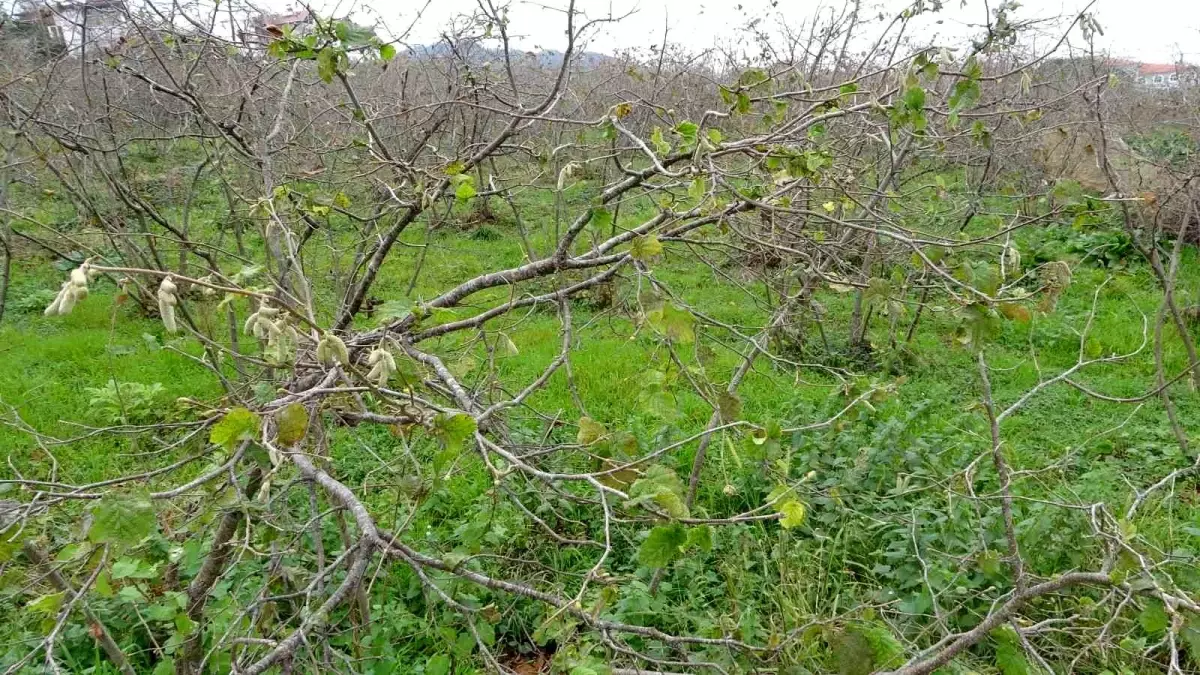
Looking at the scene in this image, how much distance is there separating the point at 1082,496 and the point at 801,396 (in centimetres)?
154

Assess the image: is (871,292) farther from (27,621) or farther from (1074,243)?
(1074,243)

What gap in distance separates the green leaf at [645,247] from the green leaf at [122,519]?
→ 0.89 meters

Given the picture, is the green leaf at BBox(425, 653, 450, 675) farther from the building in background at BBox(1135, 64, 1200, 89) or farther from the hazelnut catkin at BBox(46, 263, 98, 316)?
the building in background at BBox(1135, 64, 1200, 89)

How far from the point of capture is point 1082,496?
3.08 metres

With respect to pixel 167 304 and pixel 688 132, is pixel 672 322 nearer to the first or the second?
pixel 688 132

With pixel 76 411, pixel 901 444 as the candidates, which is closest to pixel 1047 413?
pixel 901 444

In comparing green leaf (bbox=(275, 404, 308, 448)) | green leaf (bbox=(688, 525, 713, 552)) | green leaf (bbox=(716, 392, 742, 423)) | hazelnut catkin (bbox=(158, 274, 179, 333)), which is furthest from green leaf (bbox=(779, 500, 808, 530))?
hazelnut catkin (bbox=(158, 274, 179, 333))

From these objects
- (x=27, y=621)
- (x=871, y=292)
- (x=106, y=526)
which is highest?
(x=871, y=292)

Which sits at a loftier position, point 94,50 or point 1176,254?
point 94,50

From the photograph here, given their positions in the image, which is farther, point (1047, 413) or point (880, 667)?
point (1047, 413)

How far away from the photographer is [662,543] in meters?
1.13

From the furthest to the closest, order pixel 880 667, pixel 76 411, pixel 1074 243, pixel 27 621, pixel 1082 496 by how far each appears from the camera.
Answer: pixel 1074 243, pixel 76 411, pixel 1082 496, pixel 27 621, pixel 880 667

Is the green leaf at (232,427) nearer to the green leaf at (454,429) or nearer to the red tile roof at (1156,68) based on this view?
the green leaf at (454,429)

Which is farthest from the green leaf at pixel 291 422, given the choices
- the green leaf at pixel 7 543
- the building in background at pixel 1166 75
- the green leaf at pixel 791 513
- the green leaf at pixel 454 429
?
the building in background at pixel 1166 75
